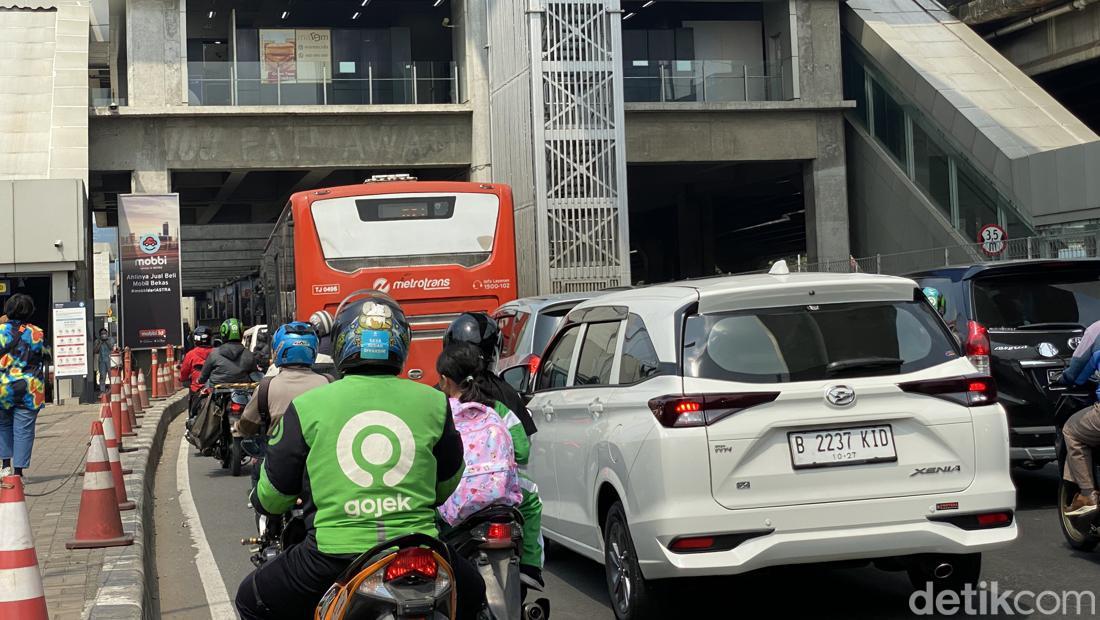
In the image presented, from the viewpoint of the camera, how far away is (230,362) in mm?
15711

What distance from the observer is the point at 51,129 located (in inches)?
1326

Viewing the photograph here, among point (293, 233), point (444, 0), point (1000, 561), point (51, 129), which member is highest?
point (444, 0)

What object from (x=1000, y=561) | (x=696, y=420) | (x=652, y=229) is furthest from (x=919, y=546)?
(x=652, y=229)

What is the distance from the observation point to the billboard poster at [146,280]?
3055cm

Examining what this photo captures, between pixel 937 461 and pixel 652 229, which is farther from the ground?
pixel 652 229

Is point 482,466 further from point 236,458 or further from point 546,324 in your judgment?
point 236,458

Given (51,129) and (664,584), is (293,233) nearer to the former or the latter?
(664,584)

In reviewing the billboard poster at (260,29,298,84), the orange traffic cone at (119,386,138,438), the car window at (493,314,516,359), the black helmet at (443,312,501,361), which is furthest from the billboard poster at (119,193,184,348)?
the black helmet at (443,312,501,361)

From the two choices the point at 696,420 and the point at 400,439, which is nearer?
the point at 400,439

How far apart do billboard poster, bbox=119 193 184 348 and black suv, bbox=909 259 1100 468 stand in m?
23.4

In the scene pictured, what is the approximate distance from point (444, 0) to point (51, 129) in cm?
1134

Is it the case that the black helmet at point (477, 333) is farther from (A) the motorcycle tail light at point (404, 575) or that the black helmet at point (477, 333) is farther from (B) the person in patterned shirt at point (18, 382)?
(B) the person in patterned shirt at point (18, 382)

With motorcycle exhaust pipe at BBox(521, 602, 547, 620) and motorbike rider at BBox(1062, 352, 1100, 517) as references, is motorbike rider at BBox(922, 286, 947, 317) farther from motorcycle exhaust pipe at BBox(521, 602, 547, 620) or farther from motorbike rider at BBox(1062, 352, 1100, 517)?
→ motorcycle exhaust pipe at BBox(521, 602, 547, 620)

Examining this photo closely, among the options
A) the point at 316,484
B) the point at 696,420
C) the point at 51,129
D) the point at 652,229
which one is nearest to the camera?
the point at 316,484
